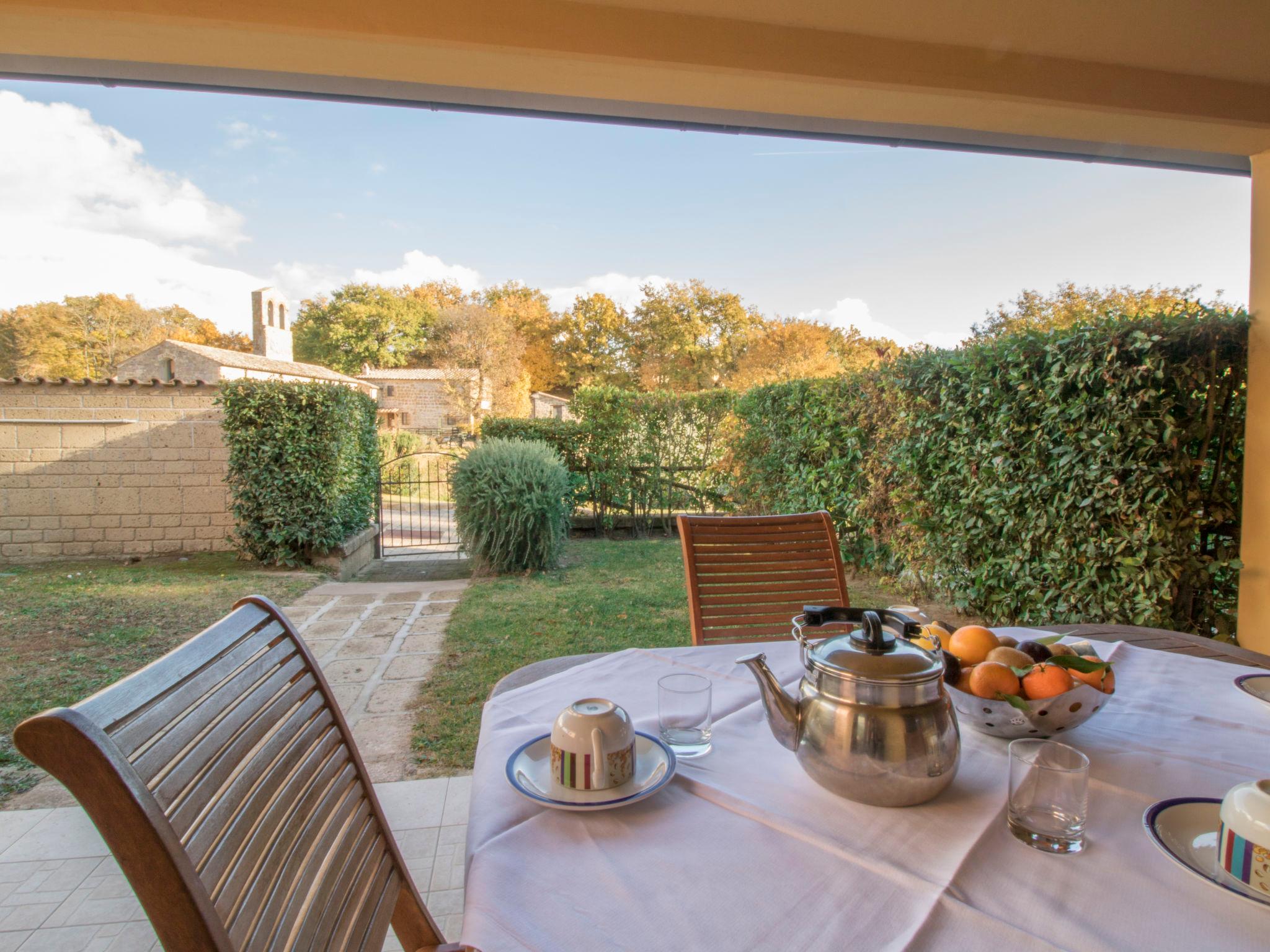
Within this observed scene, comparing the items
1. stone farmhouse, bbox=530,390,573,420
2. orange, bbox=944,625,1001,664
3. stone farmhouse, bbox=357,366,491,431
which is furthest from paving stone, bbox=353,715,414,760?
stone farmhouse, bbox=357,366,491,431

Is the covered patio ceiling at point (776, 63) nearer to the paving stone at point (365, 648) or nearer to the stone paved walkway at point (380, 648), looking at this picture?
the stone paved walkway at point (380, 648)

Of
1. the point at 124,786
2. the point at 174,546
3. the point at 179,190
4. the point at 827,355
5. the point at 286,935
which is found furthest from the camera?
the point at 179,190

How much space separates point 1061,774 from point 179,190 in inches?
1614

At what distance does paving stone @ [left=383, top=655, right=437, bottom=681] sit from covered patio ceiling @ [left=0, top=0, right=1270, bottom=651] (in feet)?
8.49

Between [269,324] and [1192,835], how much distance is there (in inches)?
974

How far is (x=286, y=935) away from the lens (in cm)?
65

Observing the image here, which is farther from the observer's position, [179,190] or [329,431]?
[179,190]

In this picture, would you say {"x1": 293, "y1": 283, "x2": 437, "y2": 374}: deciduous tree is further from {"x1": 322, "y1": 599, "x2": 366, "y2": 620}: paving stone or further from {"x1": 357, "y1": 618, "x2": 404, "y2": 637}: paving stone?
{"x1": 357, "y1": 618, "x2": 404, "y2": 637}: paving stone

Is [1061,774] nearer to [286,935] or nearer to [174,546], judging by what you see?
[286,935]

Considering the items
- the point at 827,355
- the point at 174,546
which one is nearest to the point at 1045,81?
the point at 174,546

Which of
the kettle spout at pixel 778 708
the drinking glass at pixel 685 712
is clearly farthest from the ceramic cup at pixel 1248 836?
the drinking glass at pixel 685 712

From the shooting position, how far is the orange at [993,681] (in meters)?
0.89

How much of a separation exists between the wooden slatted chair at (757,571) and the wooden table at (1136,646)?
0.50m

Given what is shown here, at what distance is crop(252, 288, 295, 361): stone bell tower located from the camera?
20.6m
